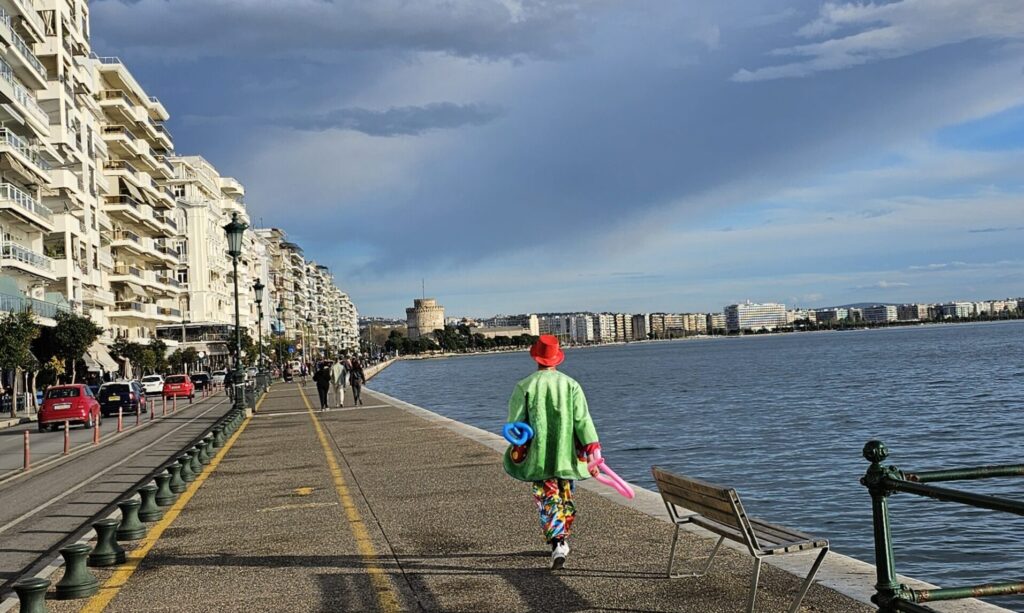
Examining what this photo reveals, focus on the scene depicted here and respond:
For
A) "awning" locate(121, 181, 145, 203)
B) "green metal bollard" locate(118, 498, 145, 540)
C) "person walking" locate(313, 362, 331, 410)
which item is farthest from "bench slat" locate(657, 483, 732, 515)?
"awning" locate(121, 181, 145, 203)

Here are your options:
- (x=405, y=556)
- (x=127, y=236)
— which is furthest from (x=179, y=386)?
(x=405, y=556)

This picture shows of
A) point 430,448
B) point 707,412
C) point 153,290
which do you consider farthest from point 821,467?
point 153,290

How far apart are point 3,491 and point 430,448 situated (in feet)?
22.2

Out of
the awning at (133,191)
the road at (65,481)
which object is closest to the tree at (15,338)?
the road at (65,481)

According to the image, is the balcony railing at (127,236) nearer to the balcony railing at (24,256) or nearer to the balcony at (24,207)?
the balcony at (24,207)

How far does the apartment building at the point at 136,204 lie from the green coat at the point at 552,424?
70264mm

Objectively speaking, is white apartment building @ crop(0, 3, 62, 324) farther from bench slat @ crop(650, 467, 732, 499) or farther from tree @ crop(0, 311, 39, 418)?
bench slat @ crop(650, 467, 732, 499)

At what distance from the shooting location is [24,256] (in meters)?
48.6

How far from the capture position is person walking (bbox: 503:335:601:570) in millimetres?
7664

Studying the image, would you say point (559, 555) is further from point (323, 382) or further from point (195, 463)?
point (323, 382)

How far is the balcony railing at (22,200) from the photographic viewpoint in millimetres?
46812

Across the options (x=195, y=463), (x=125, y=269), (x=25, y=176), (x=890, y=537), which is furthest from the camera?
(x=125, y=269)

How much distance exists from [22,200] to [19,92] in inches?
197

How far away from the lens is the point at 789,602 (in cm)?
642
